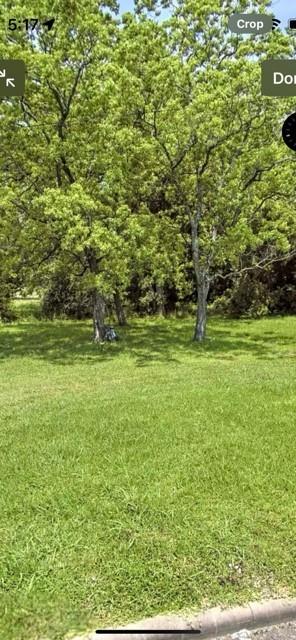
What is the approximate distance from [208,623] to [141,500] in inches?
41.9

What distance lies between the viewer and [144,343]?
12.7m

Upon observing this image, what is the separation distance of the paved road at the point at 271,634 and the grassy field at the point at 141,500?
15 cm

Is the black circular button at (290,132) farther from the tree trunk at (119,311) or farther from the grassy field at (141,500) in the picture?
the tree trunk at (119,311)

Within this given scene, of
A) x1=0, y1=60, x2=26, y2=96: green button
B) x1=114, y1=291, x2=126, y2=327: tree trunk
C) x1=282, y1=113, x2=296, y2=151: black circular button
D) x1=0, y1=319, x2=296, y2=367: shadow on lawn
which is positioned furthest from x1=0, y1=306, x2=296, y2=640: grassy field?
x1=114, y1=291, x2=126, y2=327: tree trunk

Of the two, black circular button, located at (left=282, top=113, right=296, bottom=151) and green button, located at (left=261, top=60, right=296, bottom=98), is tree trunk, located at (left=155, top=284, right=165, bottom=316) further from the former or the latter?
green button, located at (left=261, top=60, right=296, bottom=98)

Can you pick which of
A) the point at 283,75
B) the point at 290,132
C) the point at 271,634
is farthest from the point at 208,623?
the point at 290,132

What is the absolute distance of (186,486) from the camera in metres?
3.55

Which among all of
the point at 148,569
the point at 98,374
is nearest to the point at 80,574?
the point at 148,569

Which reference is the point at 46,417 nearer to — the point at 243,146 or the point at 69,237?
the point at 69,237

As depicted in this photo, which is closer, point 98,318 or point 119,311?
point 98,318

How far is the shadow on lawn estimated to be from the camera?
10.7 m

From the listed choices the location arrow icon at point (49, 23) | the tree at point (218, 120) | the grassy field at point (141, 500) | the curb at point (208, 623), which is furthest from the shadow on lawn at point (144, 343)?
the curb at point (208, 623)

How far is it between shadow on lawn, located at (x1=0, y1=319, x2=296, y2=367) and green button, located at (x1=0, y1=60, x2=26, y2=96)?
4883 mm

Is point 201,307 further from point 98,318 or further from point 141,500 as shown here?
point 141,500
